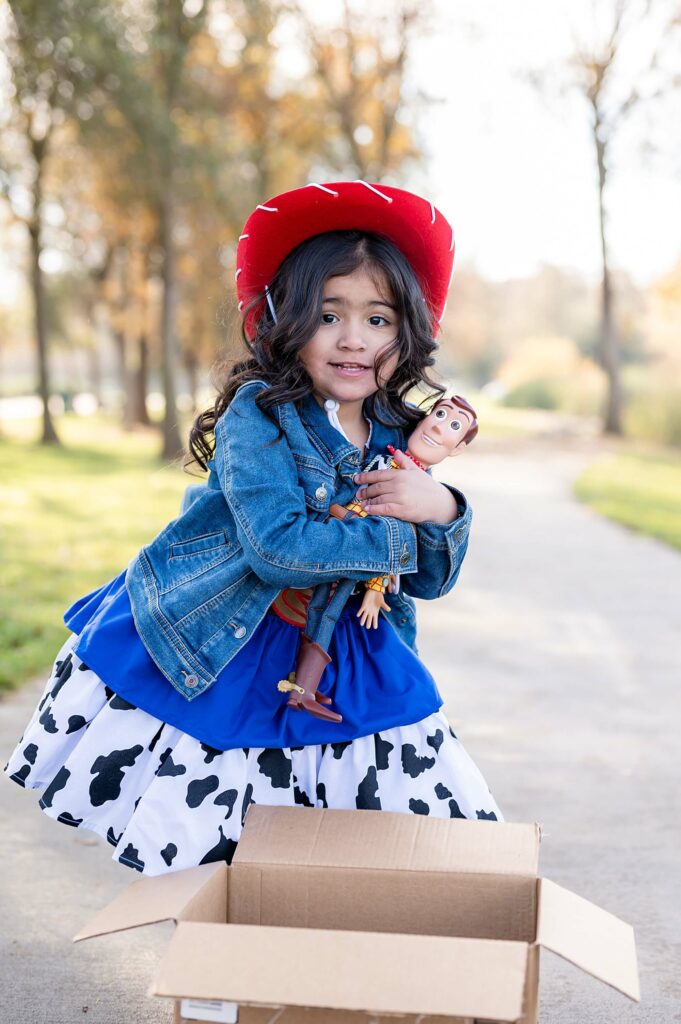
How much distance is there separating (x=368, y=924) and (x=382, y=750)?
0.41 meters

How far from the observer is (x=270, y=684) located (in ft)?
7.11

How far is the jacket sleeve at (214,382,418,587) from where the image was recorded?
6.63 feet

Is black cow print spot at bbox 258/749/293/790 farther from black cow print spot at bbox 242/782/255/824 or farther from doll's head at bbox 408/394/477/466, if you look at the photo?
doll's head at bbox 408/394/477/466

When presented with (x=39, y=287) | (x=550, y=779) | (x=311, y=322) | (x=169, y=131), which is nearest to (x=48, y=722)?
(x=311, y=322)

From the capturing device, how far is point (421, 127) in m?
19.1

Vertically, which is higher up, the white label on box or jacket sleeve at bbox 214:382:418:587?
jacket sleeve at bbox 214:382:418:587

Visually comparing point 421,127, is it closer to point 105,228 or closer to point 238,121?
point 238,121

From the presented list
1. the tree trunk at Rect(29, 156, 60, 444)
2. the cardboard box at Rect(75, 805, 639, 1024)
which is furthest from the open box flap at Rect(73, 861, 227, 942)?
the tree trunk at Rect(29, 156, 60, 444)

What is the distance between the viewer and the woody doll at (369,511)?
6.84 feet

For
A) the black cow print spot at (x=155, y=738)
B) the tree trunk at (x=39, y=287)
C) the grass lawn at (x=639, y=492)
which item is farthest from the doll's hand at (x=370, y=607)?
the tree trunk at (x=39, y=287)

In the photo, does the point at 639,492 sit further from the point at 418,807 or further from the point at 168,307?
the point at 418,807

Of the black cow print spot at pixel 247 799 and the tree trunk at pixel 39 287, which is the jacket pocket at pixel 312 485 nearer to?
the black cow print spot at pixel 247 799

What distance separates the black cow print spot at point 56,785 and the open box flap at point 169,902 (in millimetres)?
352

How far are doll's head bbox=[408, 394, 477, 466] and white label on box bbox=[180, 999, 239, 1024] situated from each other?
3.62ft
